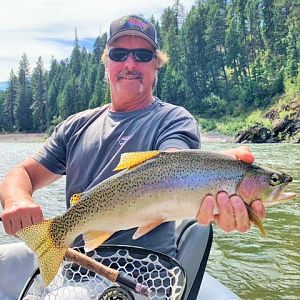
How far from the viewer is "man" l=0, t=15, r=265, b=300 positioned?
3107 mm

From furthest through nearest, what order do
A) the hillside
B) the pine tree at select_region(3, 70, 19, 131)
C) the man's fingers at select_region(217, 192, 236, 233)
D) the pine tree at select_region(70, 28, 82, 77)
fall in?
the pine tree at select_region(70, 28, 82, 77) → the pine tree at select_region(3, 70, 19, 131) → the hillside → the man's fingers at select_region(217, 192, 236, 233)

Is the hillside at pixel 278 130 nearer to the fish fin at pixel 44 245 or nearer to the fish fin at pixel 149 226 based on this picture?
the fish fin at pixel 149 226

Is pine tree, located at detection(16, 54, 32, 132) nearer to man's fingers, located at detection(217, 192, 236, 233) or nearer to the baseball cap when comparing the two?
the baseball cap

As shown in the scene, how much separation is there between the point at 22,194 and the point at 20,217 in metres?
0.33

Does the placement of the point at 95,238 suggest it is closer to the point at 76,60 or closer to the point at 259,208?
the point at 259,208

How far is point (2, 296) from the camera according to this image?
3793 mm

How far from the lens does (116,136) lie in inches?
133

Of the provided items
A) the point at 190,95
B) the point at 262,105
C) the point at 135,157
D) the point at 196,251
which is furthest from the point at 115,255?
the point at 190,95

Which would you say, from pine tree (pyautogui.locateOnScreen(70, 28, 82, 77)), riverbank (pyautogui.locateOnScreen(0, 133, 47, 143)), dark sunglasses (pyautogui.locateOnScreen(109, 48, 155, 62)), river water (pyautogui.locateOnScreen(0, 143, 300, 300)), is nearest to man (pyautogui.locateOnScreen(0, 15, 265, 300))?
dark sunglasses (pyautogui.locateOnScreen(109, 48, 155, 62))

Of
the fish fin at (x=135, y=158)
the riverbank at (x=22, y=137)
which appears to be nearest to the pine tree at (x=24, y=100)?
the riverbank at (x=22, y=137)

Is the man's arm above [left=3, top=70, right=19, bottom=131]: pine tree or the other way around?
above

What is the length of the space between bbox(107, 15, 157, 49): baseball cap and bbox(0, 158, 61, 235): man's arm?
1.01m

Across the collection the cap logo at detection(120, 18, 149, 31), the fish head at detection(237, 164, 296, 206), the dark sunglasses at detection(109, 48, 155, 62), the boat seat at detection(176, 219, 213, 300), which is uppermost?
the cap logo at detection(120, 18, 149, 31)

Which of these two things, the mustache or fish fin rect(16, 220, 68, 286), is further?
the mustache
